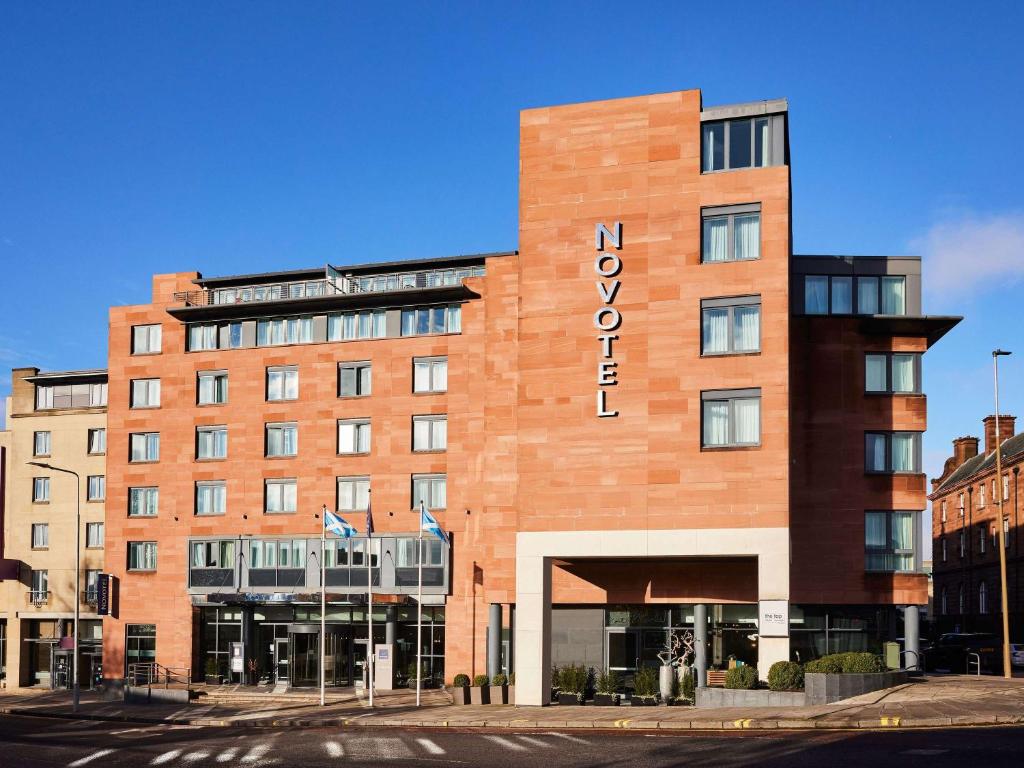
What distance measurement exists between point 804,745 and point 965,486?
71669 mm

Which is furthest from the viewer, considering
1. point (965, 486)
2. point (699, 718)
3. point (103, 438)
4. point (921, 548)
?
point (965, 486)

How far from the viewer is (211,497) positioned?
64375 millimetres

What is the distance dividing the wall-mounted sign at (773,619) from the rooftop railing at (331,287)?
85.9ft

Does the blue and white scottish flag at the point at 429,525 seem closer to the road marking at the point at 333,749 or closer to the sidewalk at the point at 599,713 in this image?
the sidewalk at the point at 599,713

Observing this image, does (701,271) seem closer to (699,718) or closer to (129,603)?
(699,718)

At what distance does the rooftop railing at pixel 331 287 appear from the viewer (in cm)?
6400

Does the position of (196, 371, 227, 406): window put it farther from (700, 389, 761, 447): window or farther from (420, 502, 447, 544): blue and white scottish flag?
(700, 389, 761, 447): window

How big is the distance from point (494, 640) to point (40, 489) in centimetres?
3463

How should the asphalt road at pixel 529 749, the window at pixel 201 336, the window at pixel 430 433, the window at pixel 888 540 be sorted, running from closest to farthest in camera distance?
the asphalt road at pixel 529 749, the window at pixel 888 540, the window at pixel 430 433, the window at pixel 201 336

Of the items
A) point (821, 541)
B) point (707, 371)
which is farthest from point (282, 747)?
point (821, 541)

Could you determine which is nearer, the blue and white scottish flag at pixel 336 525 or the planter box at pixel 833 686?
the planter box at pixel 833 686

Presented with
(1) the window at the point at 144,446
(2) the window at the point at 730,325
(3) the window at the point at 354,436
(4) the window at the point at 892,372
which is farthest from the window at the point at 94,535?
(4) the window at the point at 892,372

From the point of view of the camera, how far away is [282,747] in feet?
112

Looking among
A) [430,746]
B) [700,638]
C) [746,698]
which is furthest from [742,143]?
[430,746]
